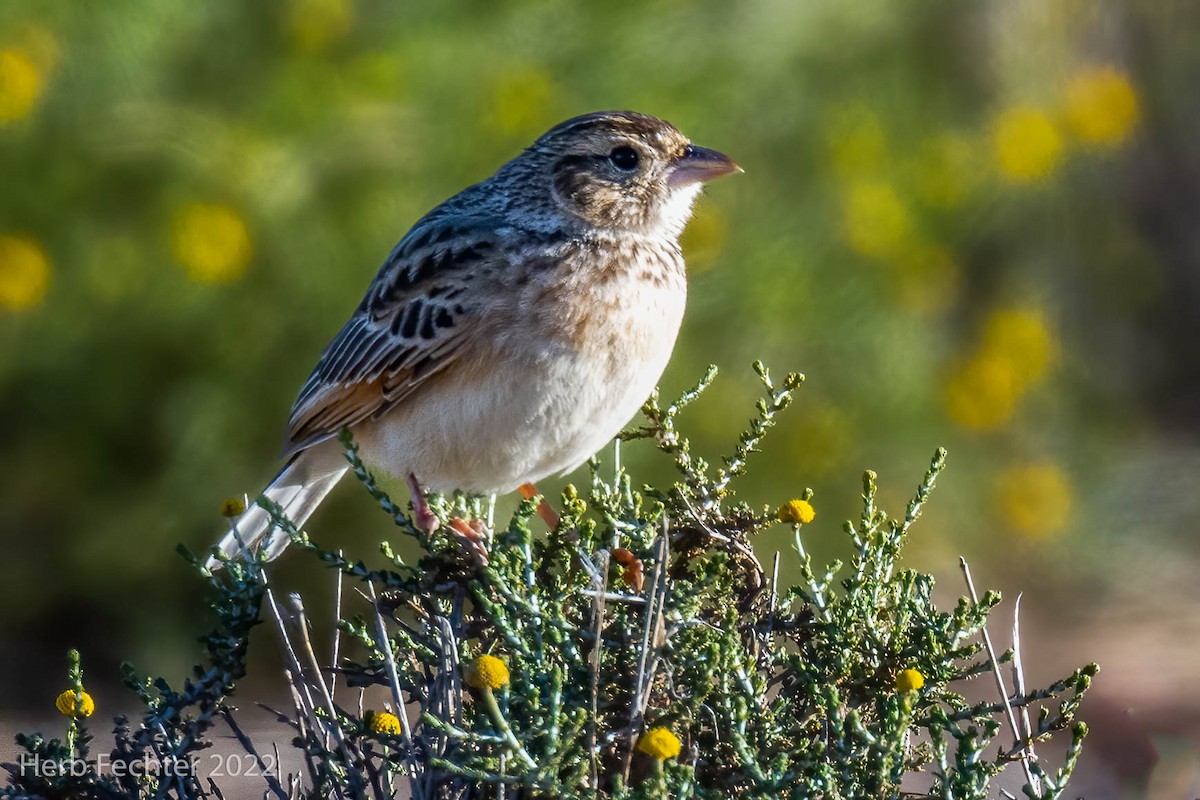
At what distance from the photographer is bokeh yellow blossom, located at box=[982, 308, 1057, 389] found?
827 centimetres

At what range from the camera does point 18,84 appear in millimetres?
6848

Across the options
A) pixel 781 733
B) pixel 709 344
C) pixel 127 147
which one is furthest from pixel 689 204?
pixel 127 147

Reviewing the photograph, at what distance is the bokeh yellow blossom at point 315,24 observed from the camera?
23.0 feet

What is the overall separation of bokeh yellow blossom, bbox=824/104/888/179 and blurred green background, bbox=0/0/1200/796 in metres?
0.01

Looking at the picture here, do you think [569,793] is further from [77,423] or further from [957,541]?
[957,541]

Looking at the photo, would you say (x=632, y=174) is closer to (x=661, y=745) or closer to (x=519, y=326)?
(x=519, y=326)

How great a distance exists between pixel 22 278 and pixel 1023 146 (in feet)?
15.8

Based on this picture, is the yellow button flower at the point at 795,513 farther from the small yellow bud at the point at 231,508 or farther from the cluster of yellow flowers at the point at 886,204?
the cluster of yellow flowers at the point at 886,204

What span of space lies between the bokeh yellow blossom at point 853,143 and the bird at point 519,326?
8.19 ft

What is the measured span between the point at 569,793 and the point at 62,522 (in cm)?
442

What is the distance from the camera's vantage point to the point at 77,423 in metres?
6.73

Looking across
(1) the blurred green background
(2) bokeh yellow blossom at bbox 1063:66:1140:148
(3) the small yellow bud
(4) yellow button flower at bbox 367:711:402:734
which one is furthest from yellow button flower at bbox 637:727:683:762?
(2) bokeh yellow blossom at bbox 1063:66:1140:148

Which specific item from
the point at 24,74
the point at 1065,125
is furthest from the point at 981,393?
the point at 24,74

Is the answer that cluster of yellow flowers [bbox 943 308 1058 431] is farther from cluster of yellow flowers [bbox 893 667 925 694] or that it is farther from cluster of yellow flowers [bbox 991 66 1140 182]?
cluster of yellow flowers [bbox 893 667 925 694]
